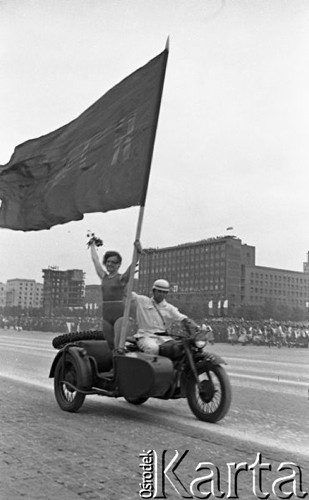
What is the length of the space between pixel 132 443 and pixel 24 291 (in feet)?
7.56

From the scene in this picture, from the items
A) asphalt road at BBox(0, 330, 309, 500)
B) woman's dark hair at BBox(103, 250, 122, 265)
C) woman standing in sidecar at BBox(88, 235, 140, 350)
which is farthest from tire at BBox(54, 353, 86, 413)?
woman's dark hair at BBox(103, 250, 122, 265)

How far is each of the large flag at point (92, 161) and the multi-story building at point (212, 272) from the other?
622 millimetres

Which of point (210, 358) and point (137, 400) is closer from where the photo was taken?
point (210, 358)

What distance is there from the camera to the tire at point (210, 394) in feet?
16.8

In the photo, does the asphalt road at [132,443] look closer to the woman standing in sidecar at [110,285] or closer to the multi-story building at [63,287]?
the woman standing in sidecar at [110,285]

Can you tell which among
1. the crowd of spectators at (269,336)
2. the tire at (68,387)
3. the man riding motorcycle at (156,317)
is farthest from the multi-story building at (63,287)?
the crowd of spectators at (269,336)

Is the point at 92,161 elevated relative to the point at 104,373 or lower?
elevated

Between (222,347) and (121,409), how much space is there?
16.2 meters

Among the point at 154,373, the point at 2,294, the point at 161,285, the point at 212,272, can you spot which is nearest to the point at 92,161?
the point at 161,285

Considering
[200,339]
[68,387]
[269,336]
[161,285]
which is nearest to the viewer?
[200,339]

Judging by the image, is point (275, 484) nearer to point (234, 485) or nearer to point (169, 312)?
point (234, 485)

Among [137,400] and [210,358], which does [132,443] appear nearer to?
[210,358]

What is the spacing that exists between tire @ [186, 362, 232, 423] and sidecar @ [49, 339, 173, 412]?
32 centimetres

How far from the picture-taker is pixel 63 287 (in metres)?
5.92
